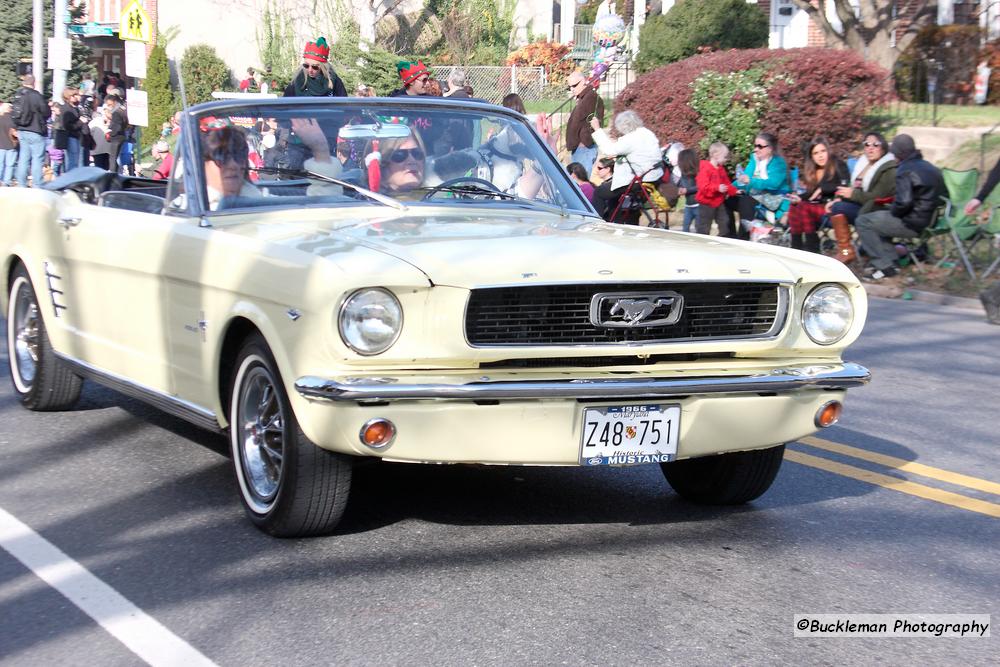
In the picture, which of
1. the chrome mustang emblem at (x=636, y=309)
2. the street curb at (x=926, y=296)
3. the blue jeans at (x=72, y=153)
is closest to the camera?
the chrome mustang emblem at (x=636, y=309)

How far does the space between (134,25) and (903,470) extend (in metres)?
16.9

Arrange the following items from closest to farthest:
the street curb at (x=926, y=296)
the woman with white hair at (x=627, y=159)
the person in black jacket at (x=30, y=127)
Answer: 1. the street curb at (x=926, y=296)
2. the woman with white hair at (x=627, y=159)
3. the person in black jacket at (x=30, y=127)

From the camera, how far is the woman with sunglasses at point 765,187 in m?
15.9

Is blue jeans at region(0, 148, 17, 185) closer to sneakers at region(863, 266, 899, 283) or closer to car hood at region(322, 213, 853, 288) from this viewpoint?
sneakers at region(863, 266, 899, 283)

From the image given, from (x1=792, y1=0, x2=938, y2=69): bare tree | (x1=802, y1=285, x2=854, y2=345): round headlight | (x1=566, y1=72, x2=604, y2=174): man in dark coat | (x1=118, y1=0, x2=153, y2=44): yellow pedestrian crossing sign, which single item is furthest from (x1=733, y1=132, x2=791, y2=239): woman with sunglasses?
(x1=802, y1=285, x2=854, y2=345): round headlight

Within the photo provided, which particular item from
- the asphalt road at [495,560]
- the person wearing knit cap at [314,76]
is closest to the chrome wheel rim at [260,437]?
the asphalt road at [495,560]

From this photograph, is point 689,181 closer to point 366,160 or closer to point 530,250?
point 366,160

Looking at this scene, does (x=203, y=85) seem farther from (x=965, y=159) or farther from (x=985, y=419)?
(x=985, y=419)

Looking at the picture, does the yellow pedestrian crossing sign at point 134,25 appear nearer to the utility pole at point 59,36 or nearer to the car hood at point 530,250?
the utility pole at point 59,36

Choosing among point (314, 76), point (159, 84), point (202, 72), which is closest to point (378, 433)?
point (314, 76)

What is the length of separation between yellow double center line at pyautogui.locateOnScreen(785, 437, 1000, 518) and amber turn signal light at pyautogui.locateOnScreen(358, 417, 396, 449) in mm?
2653

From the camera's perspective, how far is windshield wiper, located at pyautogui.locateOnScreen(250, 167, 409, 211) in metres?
5.71

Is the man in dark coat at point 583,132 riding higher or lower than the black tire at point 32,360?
higher

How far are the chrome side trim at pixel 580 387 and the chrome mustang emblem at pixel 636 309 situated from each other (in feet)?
0.64
